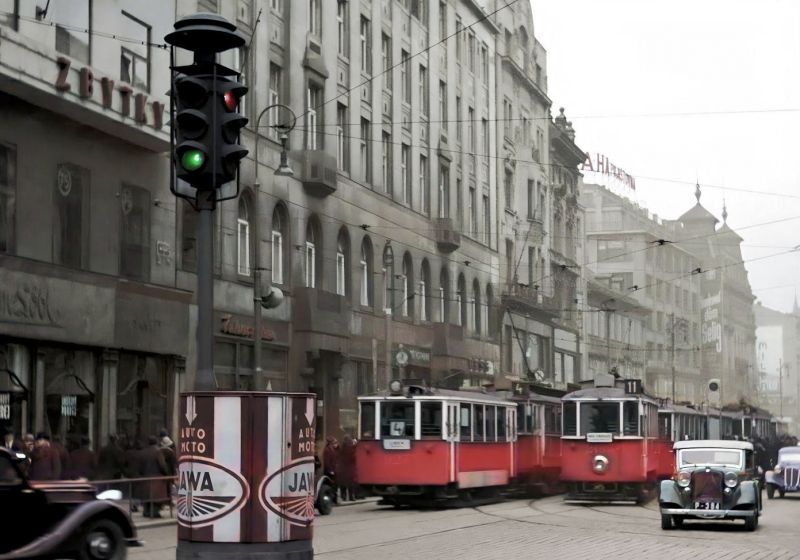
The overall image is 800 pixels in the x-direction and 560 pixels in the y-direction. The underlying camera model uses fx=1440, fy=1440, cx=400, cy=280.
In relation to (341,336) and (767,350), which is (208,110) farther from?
(767,350)

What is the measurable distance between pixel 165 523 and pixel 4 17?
9.70m

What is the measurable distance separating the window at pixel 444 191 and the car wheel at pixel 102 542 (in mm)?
40471

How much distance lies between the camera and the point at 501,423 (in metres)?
35.2

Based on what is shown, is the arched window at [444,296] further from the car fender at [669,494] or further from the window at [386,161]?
the car fender at [669,494]

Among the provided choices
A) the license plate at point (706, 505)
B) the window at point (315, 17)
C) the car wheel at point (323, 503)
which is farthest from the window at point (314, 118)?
the license plate at point (706, 505)

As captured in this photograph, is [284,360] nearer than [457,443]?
No

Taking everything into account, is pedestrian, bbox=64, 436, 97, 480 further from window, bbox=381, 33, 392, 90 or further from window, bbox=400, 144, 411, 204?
window, bbox=400, 144, 411, 204

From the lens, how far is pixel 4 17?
26.4m

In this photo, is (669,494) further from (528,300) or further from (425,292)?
(528,300)

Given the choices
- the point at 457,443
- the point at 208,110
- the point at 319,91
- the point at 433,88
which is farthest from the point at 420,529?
the point at 433,88

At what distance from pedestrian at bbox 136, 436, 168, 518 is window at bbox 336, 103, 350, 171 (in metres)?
18.8

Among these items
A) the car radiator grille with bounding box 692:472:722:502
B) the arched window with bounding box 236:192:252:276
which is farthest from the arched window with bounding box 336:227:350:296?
the car radiator grille with bounding box 692:472:722:502

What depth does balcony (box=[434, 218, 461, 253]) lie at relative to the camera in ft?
175

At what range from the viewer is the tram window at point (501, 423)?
35.0 meters
